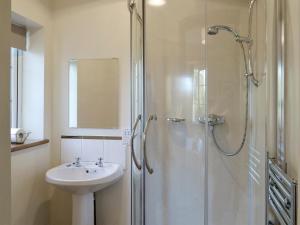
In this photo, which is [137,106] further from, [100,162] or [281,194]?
[281,194]

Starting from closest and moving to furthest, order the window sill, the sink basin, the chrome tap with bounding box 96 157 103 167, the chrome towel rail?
the chrome towel rail < the sink basin < the window sill < the chrome tap with bounding box 96 157 103 167

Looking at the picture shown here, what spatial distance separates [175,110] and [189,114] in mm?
127

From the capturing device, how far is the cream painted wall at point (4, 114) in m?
0.75

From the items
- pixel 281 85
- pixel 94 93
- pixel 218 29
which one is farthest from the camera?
pixel 94 93

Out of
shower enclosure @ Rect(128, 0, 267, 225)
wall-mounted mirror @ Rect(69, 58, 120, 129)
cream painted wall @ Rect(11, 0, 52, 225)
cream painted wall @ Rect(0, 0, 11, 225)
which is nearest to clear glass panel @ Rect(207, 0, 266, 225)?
shower enclosure @ Rect(128, 0, 267, 225)

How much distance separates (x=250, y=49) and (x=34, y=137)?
2093 millimetres

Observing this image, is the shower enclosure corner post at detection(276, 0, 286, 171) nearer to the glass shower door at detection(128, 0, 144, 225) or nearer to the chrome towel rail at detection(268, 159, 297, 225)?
the chrome towel rail at detection(268, 159, 297, 225)

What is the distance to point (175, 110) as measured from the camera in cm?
228

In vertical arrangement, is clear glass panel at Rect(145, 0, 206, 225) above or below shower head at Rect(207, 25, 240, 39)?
below

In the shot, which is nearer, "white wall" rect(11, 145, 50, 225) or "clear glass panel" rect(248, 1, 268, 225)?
"clear glass panel" rect(248, 1, 268, 225)

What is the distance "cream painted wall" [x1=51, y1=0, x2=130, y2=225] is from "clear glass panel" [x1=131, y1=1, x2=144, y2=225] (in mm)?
213

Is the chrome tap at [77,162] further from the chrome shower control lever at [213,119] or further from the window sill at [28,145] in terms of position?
the chrome shower control lever at [213,119]

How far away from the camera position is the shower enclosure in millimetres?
2145

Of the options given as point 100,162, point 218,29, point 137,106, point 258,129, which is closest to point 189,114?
point 137,106
